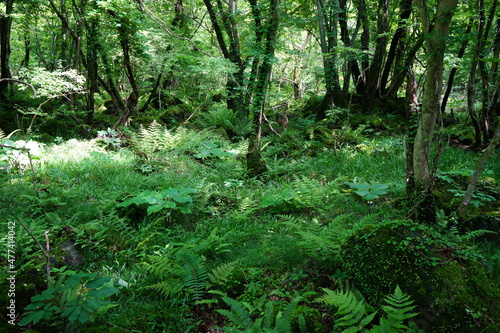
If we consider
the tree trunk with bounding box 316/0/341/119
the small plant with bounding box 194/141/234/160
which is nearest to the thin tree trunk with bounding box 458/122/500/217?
the small plant with bounding box 194/141/234/160

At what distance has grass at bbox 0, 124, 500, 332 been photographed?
234 centimetres

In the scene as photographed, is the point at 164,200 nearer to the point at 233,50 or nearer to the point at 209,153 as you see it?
the point at 209,153

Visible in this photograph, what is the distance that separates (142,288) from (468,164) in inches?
239

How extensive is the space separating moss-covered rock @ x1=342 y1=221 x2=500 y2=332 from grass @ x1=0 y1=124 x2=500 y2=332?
1.16 ft

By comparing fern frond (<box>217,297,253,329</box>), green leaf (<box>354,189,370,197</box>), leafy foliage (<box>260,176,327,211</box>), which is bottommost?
fern frond (<box>217,297,253,329</box>)

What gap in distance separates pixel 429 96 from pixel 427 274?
2.03m

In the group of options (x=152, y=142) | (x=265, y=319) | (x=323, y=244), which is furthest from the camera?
(x=152, y=142)

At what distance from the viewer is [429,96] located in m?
3.03

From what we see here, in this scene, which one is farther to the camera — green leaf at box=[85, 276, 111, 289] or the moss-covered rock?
the moss-covered rock

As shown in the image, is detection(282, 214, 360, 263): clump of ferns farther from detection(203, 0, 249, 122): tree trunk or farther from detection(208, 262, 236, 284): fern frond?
detection(203, 0, 249, 122): tree trunk

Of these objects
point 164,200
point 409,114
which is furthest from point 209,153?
point 409,114

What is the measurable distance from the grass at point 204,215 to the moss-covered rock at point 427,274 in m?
0.35

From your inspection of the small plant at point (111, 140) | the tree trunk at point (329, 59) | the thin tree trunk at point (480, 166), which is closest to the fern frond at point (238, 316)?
the thin tree trunk at point (480, 166)

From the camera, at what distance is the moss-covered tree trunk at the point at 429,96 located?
2.74m
